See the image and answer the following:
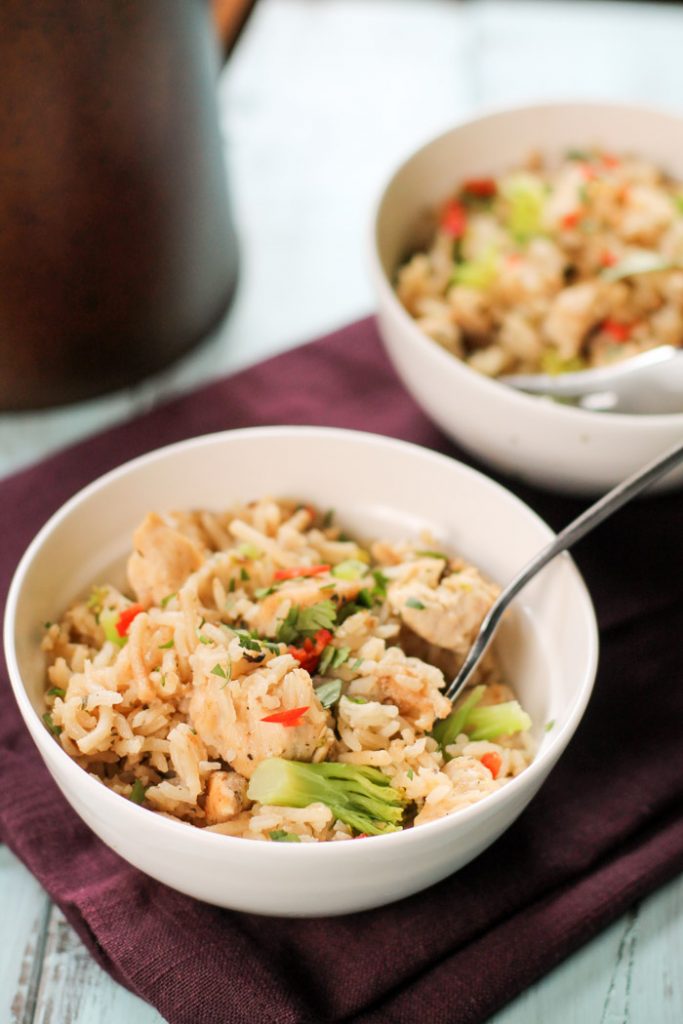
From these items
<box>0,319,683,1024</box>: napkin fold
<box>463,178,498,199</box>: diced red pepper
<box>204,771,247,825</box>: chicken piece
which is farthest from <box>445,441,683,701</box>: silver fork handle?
<box>463,178,498,199</box>: diced red pepper

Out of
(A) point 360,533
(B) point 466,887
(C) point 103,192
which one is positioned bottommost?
(B) point 466,887

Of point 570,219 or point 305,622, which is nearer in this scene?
point 305,622

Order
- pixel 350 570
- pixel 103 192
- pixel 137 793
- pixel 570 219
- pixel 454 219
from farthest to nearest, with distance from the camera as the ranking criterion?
pixel 454 219 < pixel 570 219 < pixel 103 192 < pixel 350 570 < pixel 137 793

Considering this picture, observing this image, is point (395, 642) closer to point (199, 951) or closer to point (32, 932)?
point (199, 951)

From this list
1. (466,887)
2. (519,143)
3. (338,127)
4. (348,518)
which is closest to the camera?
(466,887)

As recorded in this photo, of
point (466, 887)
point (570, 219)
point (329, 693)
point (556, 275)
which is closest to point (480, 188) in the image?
point (570, 219)

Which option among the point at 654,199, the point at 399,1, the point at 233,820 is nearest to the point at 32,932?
the point at 233,820

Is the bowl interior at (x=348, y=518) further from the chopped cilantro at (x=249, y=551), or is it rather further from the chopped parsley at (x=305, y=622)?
the chopped parsley at (x=305, y=622)

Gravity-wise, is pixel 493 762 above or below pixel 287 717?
below

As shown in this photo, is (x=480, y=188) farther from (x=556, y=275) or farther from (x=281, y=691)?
(x=281, y=691)
